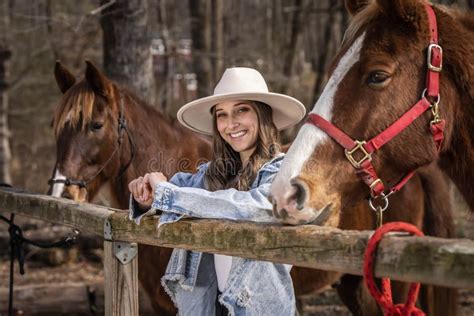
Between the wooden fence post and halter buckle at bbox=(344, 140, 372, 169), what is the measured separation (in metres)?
1.03

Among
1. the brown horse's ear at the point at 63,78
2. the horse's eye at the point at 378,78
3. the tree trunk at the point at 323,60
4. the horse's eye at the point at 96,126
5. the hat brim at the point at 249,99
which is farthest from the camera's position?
the tree trunk at the point at 323,60

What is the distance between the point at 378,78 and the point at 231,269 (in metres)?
0.93

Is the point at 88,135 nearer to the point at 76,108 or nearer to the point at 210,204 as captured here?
the point at 76,108

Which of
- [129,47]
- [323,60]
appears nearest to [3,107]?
[129,47]

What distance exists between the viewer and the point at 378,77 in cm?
241

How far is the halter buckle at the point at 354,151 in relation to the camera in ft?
7.66

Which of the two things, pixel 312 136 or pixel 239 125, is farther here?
pixel 239 125

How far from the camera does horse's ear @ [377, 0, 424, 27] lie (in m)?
2.45

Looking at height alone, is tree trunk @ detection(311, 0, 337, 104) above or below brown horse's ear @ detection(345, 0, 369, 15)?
below

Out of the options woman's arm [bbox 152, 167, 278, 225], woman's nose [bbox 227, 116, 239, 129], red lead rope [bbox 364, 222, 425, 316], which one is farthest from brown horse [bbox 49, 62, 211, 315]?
red lead rope [bbox 364, 222, 425, 316]

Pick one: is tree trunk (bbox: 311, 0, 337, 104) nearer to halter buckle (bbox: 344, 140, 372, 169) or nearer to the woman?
the woman

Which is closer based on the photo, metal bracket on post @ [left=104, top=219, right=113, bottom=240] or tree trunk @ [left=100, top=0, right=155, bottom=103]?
metal bracket on post @ [left=104, top=219, right=113, bottom=240]

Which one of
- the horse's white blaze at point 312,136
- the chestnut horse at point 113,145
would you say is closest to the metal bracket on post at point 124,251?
the horse's white blaze at point 312,136

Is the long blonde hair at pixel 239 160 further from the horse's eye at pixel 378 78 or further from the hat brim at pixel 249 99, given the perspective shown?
the horse's eye at pixel 378 78
